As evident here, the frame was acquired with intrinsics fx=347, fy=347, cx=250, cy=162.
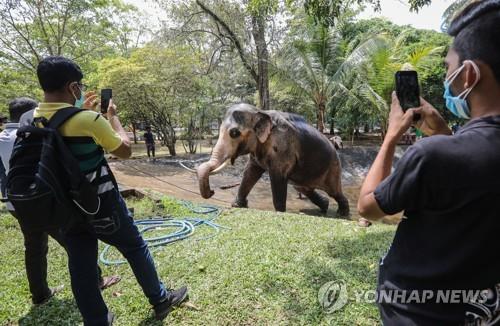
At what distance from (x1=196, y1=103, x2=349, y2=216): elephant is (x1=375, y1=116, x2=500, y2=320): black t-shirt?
3.90m

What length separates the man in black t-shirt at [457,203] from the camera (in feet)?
3.46

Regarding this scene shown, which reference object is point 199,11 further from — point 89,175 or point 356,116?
point 89,175

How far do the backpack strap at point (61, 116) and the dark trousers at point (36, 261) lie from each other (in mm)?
1176

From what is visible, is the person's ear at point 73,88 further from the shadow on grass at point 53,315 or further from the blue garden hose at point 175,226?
the blue garden hose at point 175,226

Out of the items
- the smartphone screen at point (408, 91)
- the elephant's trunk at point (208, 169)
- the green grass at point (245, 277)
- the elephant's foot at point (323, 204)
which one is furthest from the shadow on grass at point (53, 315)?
the elephant's foot at point (323, 204)

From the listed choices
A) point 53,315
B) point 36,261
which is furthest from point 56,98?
point 53,315

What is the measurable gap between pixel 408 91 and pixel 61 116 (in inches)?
72.9

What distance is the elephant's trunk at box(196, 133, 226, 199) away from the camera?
16.1 ft

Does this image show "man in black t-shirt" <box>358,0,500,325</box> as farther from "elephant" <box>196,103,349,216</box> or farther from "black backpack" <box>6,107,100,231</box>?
"elephant" <box>196,103,349,216</box>

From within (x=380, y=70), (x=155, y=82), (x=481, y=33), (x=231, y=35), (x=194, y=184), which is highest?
(x=231, y=35)

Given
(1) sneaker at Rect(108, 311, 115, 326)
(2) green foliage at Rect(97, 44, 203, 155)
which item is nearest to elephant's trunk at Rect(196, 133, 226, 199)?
(1) sneaker at Rect(108, 311, 115, 326)

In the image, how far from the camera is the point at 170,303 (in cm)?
258

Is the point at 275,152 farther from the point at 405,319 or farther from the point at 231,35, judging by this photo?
the point at 231,35

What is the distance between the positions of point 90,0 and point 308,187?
507 inches
